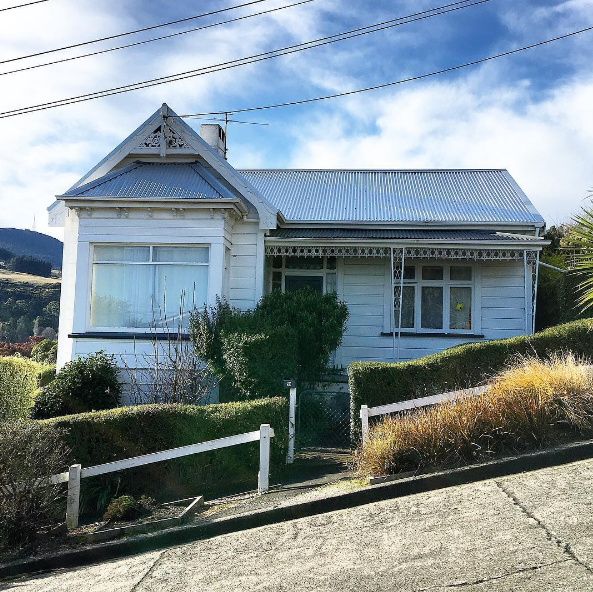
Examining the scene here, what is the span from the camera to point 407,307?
1623 centimetres

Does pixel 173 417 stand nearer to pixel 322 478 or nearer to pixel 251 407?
pixel 251 407

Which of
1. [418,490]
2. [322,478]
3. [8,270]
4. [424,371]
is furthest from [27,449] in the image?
[8,270]

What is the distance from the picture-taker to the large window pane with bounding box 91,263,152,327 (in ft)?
46.2

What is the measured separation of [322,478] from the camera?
9.51 metres

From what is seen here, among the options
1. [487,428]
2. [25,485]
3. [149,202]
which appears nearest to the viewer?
[25,485]

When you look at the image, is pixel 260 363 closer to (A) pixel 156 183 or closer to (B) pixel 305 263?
(A) pixel 156 183

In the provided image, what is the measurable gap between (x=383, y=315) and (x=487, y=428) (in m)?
8.07

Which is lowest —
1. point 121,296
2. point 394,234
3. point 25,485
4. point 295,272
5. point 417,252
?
point 25,485

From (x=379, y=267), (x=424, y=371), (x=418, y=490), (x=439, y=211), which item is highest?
(x=439, y=211)

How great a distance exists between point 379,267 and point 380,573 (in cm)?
1122

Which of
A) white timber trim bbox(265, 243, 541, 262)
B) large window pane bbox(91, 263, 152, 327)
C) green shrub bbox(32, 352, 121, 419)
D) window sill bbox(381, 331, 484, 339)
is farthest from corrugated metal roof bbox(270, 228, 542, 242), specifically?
green shrub bbox(32, 352, 121, 419)

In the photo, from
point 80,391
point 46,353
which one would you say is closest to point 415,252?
point 80,391

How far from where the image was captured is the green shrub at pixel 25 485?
775 centimetres

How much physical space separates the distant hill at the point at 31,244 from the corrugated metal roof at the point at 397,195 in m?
75.8
